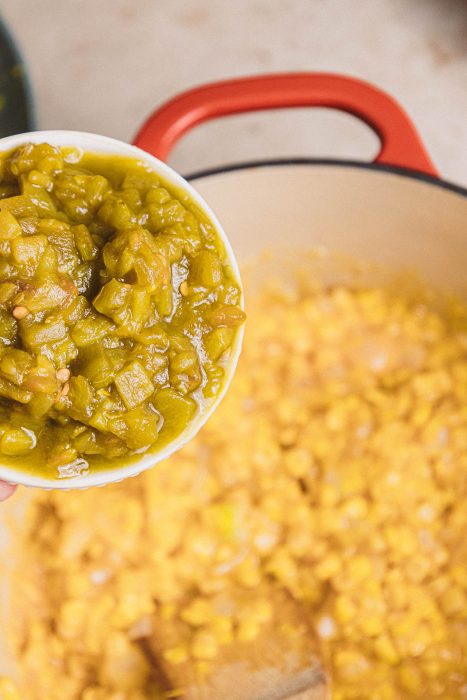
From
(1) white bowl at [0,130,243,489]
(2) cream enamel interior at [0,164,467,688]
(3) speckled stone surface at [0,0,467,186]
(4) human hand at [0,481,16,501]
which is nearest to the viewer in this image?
(1) white bowl at [0,130,243,489]

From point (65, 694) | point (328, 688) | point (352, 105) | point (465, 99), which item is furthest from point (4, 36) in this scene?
point (328, 688)

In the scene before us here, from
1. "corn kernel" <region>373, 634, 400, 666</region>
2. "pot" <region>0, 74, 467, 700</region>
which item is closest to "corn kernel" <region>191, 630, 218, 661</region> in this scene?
"pot" <region>0, 74, 467, 700</region>

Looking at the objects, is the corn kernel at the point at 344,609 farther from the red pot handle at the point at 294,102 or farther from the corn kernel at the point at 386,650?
the red pot handle at the point at 294,102

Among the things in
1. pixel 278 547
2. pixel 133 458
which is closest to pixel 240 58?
pixel 278 547

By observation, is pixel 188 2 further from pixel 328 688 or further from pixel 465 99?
pixel 328 688

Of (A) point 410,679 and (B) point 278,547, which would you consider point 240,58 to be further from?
(A) point 410,679

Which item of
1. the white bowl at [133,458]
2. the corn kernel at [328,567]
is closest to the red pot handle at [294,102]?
the white bowl at [133,458]

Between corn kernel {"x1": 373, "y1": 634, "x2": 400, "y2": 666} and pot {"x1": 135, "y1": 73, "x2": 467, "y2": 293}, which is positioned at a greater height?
pot {"x1": 135, "y1": 73, "x2": 467, "y2": 293}

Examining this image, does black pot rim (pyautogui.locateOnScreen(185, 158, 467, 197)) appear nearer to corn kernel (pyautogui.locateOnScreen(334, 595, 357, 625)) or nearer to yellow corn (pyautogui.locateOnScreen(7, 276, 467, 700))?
yellow corn (pyautogui.locateOnScreen(7, 276, 467, 700))
